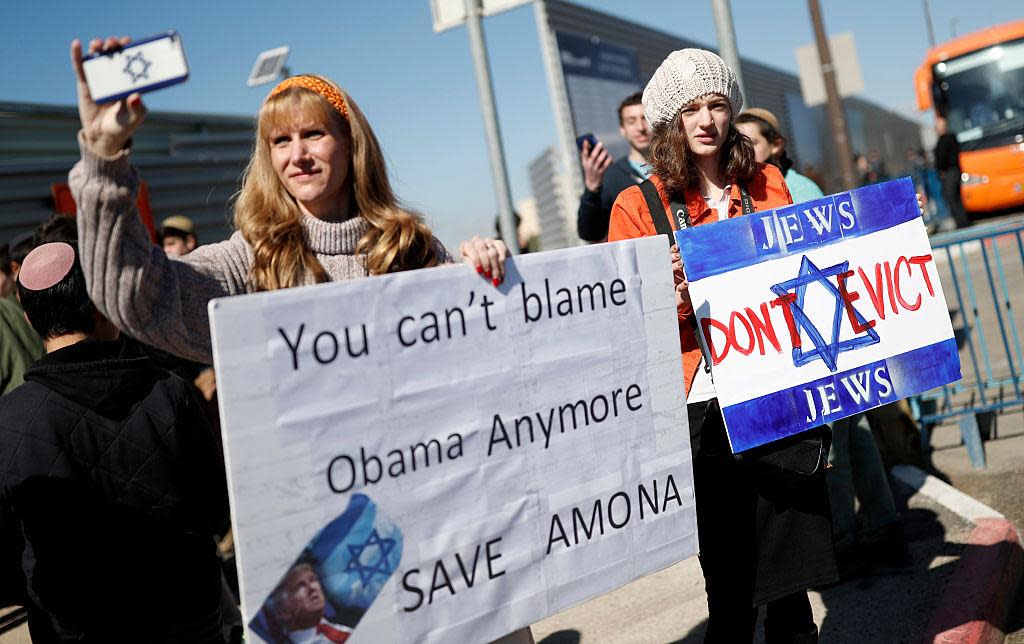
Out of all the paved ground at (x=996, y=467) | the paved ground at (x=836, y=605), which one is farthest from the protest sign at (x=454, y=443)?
the paved ground at (x=996, y=467)

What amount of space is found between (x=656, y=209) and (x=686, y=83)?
14.8 inches

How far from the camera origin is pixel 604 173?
4.66 m

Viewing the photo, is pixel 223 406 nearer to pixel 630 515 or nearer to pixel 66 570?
pixel 66 570

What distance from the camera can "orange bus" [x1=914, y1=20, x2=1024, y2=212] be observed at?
1602 centimetres

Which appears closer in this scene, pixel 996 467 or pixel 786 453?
pixel 786 453

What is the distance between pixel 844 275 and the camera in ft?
9.25

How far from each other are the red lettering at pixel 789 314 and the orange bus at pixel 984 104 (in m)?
15.3

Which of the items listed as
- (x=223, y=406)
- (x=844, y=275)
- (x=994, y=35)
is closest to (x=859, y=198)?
(x=844, y=275)

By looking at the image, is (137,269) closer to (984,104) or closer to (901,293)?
(901,293)

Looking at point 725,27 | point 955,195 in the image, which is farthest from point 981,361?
point 955,195

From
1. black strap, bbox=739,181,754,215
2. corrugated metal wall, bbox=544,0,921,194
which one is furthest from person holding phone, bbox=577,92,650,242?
black strap, bbox=739,181,754,215

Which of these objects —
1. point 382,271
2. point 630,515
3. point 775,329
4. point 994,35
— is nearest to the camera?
point 382,271

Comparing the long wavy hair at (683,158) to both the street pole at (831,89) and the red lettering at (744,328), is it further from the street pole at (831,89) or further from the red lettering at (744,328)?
the street pole at (831,89)

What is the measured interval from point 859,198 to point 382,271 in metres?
1.55
